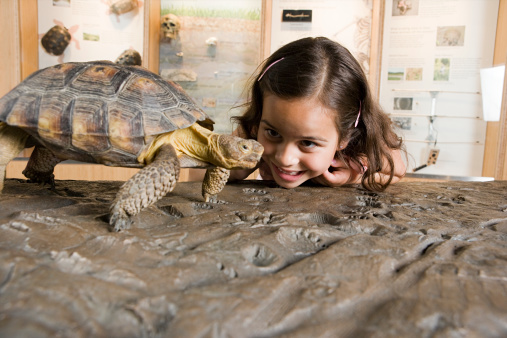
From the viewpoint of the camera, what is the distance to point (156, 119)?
1.72 metres

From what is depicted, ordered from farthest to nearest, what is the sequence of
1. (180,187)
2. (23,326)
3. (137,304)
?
1. (180,187)
2. (137,304)
3. (23,326)

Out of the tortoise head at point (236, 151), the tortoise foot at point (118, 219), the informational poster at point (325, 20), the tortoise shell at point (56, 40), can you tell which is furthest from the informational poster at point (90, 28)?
the tortoise foot at point (118, 219)

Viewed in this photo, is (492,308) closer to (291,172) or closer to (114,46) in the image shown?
(291,172)

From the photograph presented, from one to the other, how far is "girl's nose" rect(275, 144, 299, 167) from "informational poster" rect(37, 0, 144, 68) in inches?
106

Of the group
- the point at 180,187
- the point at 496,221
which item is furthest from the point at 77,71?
the point at 496,221

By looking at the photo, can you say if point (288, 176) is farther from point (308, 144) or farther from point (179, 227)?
point (179, 227)

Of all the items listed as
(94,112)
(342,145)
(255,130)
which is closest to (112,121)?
(94,112)

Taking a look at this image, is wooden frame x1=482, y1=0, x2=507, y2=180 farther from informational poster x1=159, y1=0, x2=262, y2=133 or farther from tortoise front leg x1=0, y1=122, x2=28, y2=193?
tortoise front leg x1=0, y1=122, x2=28, y2=193

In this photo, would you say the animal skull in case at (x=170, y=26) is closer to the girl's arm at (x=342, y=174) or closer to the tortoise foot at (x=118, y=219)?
the girl's arm at (x=342, y=174)

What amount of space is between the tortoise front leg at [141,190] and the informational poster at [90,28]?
2.97 meters

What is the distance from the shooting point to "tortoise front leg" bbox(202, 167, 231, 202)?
6.41ft

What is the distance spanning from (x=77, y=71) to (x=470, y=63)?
4.19 meters

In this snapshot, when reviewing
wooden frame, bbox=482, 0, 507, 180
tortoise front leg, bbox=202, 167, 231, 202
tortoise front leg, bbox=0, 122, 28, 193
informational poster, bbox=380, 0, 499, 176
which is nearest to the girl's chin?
tortoise front leg, bbox=202, 167, 231, 202

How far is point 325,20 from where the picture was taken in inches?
165
